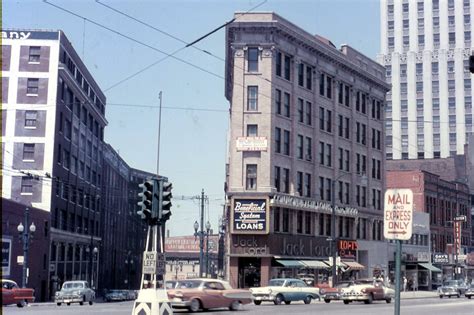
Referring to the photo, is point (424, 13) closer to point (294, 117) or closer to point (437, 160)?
point (437, 160)

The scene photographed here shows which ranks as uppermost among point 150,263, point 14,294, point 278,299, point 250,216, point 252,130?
point 252,130

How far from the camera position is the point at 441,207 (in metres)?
90.1

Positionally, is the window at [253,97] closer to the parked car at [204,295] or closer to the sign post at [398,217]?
the parked car at [204,295]

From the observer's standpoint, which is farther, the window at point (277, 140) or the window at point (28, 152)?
the window at point (28, 152)

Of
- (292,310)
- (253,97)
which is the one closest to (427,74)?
(253,97)

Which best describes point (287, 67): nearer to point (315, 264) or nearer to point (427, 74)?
point (315, 264)

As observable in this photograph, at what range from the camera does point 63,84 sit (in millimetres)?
72250

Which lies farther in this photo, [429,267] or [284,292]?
[429,267]

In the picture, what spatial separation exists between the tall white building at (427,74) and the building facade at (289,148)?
204ft

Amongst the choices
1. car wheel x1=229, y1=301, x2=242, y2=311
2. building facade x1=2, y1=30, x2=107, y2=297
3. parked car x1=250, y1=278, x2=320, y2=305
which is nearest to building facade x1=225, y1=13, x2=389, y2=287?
parked car x1=250, y1=278, x2=320, y2=305

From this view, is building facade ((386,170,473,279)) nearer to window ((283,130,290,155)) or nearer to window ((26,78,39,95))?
window ((283,130,290,155))

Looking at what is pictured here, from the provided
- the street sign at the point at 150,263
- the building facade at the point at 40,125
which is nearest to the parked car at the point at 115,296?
the building facade at the point at 40,125

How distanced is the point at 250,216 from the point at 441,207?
43.7 metres

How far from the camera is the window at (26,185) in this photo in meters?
68.7
